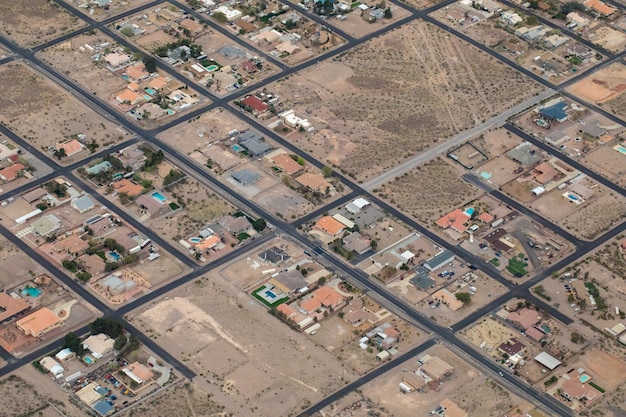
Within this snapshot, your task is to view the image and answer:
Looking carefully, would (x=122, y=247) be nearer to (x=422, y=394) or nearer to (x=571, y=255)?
(x=422, y=394)

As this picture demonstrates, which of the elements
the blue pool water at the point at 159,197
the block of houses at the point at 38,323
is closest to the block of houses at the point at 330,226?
the blue pool water at the point at 159,197

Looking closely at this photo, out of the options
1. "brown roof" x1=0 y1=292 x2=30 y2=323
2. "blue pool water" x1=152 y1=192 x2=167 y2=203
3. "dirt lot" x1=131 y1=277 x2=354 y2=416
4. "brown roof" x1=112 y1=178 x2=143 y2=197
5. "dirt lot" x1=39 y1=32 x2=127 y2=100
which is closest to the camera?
"dirt lot" x1=131 y1=277 x2=354 y2=416

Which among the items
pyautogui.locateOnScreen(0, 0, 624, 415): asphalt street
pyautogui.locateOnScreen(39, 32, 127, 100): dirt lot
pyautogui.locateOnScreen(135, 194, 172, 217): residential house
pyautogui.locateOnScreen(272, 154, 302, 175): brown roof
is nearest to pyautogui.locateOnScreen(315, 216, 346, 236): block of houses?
pyautogui.locateOnScreen(0, 0, 624, 415): asphalt street

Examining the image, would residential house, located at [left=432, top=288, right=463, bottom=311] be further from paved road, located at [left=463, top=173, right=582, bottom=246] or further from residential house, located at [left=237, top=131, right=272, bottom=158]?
residential house, located at [left=237, top=131, right=272, bottom=158]

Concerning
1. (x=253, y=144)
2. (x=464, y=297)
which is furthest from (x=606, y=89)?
(x=464, y=297)

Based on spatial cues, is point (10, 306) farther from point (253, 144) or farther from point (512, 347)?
point (512, 347)
